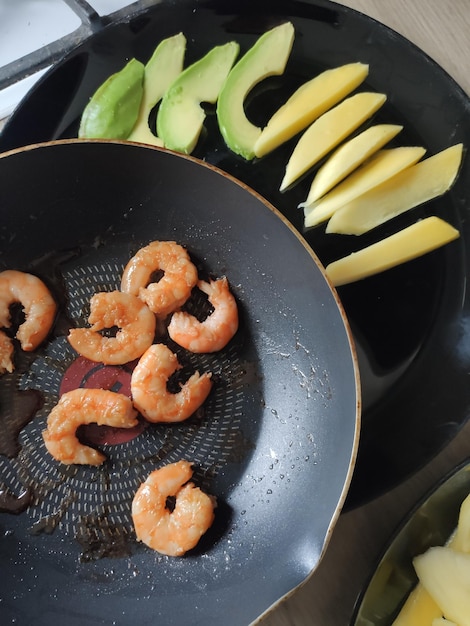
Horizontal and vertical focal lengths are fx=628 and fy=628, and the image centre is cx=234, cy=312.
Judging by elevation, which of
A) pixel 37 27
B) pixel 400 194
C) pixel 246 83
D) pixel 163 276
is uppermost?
pixel 37 27

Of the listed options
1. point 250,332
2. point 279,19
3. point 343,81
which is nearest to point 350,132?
point 343,81

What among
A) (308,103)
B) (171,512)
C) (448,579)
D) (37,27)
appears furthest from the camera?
(37,27)

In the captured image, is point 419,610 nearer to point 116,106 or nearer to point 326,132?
point 326,132

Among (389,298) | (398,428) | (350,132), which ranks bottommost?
(398,428)

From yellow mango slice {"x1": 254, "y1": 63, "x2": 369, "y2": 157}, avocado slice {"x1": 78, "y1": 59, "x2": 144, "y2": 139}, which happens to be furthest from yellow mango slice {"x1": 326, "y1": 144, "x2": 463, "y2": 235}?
avocado slice {"x1": 78, "y1": 59, "x2": 144, "y2": 139}

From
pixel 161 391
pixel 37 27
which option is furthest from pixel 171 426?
pixel 37 27

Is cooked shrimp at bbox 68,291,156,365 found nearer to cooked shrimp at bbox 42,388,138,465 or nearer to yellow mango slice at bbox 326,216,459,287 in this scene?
cooked shrimp at bbox 42,388,138,465

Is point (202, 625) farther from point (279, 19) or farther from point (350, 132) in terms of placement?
point (279, 19)

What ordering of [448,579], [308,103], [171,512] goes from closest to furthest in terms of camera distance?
1. [448,579]
2. [171,512]
3. [308,103]
